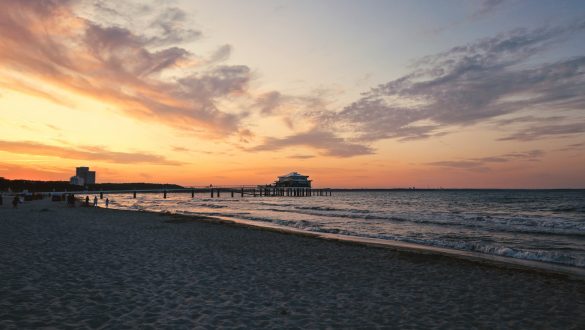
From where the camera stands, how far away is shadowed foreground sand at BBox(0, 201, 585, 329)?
695cm

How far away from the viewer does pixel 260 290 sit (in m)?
9.17

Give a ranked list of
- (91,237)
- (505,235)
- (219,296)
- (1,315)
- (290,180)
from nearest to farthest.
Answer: (1,315)
(219,296)
(91,237)
(505,235)
(290,180)

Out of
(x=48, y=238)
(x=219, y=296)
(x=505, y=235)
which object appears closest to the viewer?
(x=219, y=296)

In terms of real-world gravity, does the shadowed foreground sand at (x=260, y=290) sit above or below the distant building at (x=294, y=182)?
below

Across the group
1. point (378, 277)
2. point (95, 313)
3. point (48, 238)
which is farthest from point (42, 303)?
point (48, 238)

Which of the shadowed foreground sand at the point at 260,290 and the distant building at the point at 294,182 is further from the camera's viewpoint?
the distant building at the point at 294,182

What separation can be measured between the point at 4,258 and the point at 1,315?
6.20 metres

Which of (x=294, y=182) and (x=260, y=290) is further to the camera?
(x=294, y=182)

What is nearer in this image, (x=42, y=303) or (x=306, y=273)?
(x=42, y=303)

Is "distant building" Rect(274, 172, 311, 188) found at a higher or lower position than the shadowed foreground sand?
higher

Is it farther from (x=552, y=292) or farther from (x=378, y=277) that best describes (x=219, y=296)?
(x=552, y=292)

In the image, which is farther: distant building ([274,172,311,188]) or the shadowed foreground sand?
distant building ([274,172,311,188])

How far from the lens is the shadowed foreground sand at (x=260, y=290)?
6.95 meters

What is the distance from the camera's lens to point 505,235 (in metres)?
24.2
